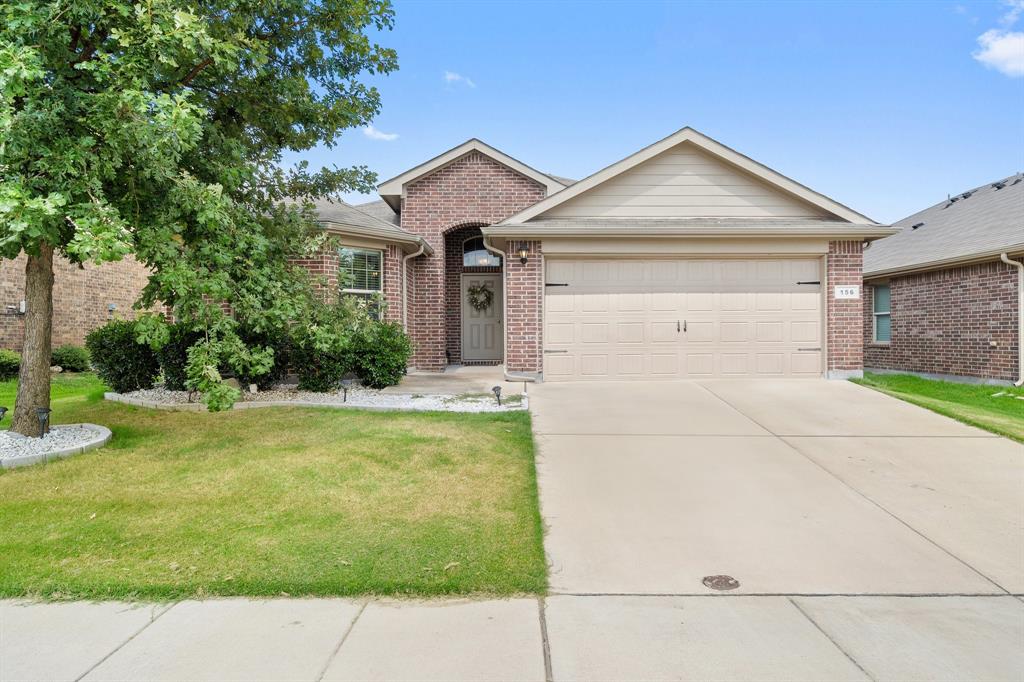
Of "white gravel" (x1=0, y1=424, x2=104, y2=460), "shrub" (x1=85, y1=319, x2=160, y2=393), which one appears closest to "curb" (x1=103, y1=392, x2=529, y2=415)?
"shrub" (x1=85, y1=319, x2=160, y2=393)

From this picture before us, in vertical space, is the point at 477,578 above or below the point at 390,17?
below

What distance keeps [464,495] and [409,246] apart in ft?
27.2

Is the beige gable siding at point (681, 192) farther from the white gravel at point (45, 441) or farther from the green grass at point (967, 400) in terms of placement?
the white gravel at point (45, 441)

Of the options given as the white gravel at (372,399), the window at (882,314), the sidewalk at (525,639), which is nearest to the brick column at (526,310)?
the white gravel at (372,399)

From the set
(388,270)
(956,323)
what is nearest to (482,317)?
(388,270)

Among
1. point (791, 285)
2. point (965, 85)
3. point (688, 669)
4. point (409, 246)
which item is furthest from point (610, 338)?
point (965, 85)

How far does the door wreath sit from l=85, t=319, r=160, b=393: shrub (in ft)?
24.7

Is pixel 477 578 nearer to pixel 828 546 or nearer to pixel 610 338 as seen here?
pixel 828 546

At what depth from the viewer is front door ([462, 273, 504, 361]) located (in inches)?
577

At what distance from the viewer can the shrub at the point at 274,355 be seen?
8773 mm

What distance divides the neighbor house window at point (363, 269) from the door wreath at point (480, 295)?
361cm

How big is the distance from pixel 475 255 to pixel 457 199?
160cm

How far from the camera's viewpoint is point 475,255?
14727 millimetres

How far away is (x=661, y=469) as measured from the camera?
548 cm
